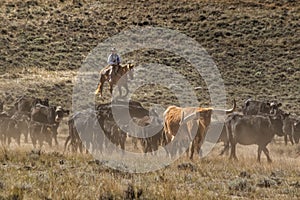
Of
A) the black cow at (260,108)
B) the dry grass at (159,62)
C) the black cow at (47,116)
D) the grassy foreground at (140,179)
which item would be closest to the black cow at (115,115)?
the dry grass at (159,62)

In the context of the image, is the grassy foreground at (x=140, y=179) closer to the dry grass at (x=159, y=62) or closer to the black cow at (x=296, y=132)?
the dry grass at (x=159, y=62)

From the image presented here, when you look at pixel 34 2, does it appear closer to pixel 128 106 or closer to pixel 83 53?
pixel 83 53

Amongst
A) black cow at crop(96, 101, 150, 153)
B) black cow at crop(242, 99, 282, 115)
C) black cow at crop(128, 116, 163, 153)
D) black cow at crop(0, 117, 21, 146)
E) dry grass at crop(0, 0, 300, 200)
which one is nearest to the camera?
dry grass at crop(0, 0, 300, 200)

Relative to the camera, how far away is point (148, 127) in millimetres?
20219

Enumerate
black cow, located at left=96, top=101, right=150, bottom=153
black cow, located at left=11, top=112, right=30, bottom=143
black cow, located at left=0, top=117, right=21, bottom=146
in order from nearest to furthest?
black cow, located at left=96, top=101, right=150, bottom=153, black cow, located at left=0, top=117, right=21, bottom=146, black cow, located at left=11, top=112, right=30, bottom=143

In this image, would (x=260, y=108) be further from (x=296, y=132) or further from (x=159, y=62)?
(x=159, y=62)

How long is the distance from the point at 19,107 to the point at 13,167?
14632 millimetres

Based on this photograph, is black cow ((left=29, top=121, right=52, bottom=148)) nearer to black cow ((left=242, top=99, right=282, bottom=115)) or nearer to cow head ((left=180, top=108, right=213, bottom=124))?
cow head ((left=180, top=108, right=213, bottom=124))

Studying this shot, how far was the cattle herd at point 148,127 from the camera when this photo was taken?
16653 millimetres

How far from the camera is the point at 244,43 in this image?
59375 mm

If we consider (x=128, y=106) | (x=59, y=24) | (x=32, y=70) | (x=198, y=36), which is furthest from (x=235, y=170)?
(x=59, y=24)

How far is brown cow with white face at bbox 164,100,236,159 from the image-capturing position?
52.5ft

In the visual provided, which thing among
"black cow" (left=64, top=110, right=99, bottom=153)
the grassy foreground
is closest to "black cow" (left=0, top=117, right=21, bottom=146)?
"black cow" (left=64, top=110, right=99, bottom=153)

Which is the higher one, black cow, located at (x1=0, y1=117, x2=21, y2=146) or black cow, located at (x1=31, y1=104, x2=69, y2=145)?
black cow, located at (x1=31, y1=104, x2=69, y2=145)
